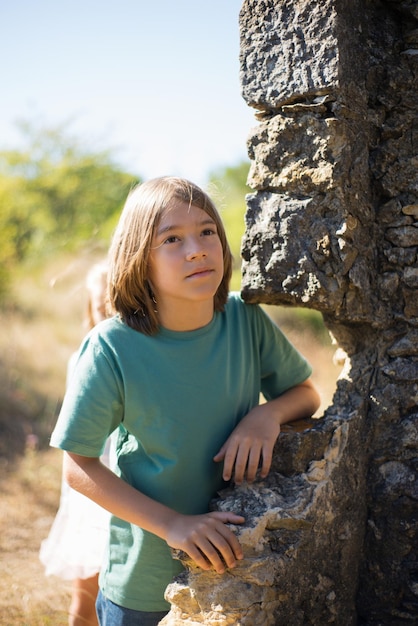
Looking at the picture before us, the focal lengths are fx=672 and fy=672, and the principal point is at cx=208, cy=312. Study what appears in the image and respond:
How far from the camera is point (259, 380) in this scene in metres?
1.96

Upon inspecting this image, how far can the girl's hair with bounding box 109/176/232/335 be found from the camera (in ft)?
5.86

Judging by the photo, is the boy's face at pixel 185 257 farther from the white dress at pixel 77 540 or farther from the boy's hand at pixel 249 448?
the white dress at pixel 77 540

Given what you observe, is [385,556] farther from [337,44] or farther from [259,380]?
[337,44]

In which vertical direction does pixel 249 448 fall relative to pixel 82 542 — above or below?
above

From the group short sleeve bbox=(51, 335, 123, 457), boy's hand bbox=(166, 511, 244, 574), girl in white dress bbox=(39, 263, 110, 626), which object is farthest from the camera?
girl in white dress bbox=(39, 263, 110, 626)

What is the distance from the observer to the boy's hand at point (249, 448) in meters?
1.70

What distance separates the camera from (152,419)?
1.72 meters

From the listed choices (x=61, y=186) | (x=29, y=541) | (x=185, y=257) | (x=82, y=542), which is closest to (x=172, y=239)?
(x=185, y=257)

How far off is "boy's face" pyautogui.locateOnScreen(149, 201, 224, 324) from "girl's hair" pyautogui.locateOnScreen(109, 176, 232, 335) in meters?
0.02

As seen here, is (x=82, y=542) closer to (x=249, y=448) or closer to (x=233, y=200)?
(x=249, y=448)

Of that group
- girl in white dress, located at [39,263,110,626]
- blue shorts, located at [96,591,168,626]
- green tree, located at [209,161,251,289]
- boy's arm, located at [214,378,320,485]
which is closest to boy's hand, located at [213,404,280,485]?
boy's arm, located at [214,378,320,485]

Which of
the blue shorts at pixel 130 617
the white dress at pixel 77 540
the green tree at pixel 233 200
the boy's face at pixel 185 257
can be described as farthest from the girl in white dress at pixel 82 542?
the boy's face at pixel 185 257

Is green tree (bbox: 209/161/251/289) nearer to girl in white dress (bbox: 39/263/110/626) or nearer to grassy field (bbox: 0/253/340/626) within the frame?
girl in white dress (bbox: 39/263/110/626)

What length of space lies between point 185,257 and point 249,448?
519 millimetres
